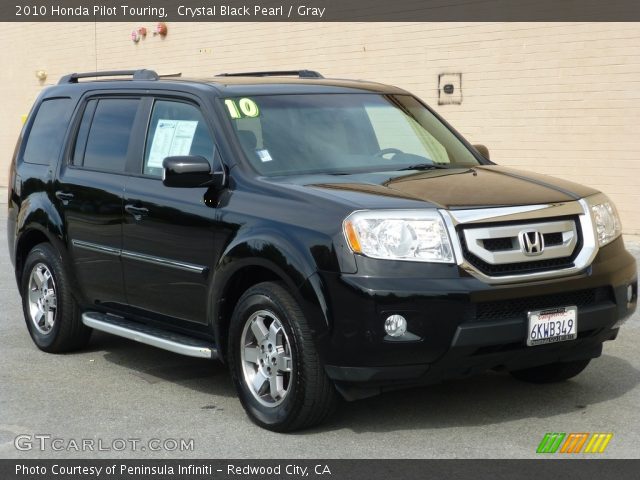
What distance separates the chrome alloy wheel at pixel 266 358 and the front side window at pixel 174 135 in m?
1.07

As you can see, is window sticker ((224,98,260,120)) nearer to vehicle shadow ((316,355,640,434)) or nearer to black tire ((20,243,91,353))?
vehicle shadow ((316,355,640,434))

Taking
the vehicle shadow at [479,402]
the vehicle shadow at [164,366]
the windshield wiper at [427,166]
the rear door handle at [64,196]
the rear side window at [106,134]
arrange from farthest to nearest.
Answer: the rear door handle at [64,196]
the rear side window at [106,134]
the vehicle shadow at [164,366]
the windshield wiper at [427,166]
the vehicle shadow at [479,402]

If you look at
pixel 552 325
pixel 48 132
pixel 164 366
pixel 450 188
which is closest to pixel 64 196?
pixel 48 132

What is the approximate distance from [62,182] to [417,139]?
2392mm

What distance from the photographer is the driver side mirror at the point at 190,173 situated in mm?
6051

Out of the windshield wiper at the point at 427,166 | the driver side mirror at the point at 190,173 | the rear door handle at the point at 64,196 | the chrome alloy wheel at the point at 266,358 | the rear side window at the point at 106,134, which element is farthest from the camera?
the rear door handle at the point at 64,196

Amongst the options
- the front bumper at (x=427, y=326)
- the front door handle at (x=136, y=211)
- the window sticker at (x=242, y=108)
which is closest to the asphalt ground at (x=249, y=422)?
the front bumper at (x=427, y=326)

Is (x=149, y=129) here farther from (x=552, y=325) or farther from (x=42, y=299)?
(x=552, y=325)

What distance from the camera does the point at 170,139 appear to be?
6.76 meters

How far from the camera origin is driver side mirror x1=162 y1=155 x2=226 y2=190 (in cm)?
605

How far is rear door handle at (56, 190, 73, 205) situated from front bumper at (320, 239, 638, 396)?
8.63 feet

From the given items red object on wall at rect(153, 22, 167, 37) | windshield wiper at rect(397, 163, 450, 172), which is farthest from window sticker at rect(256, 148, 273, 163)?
red object on wall at rect(153, 22, 167, 37)
